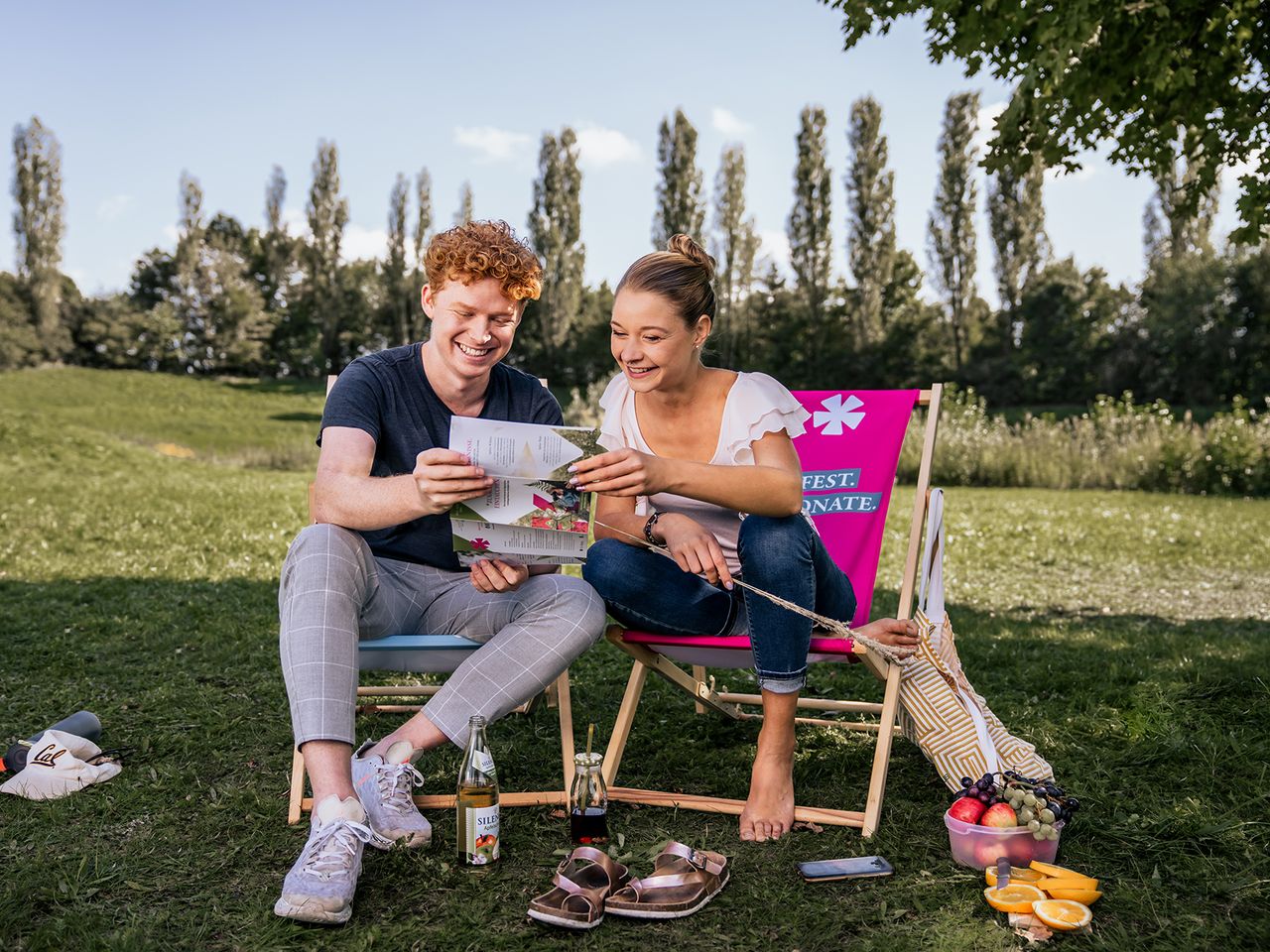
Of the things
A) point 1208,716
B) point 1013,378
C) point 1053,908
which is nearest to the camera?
point 1053,908

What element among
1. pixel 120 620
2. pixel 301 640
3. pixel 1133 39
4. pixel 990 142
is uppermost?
pixel 1133 39

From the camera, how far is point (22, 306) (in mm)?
37969

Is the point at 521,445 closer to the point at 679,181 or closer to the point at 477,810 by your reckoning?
the point at 477,810

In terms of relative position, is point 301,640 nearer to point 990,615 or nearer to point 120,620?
point 120,620

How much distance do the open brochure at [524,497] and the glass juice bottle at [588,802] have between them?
494 mm

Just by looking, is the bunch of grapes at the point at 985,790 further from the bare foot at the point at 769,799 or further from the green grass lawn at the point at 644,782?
the bare foot at the point at 769,799

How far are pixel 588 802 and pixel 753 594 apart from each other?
647 mm

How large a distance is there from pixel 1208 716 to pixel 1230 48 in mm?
3151

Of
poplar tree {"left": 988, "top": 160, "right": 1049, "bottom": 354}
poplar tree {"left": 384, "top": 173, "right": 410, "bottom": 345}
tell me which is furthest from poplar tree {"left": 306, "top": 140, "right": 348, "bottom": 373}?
poplar tree {"left": 988, "top": 160, "right": 1049, "bottom": 354}

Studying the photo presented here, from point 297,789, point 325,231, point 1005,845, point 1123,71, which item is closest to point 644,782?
point 297,789

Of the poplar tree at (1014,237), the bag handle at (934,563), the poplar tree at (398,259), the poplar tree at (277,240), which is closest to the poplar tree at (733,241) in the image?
the poplar tree at (1014,237)

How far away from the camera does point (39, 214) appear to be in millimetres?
38781

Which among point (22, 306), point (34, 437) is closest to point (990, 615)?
point (34, 437)

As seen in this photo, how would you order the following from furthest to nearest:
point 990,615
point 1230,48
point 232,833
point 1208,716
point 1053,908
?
1. point 990,615
2. point 1230,48
3. point 1208,716
4. point 232,833
5. point 1053,908
